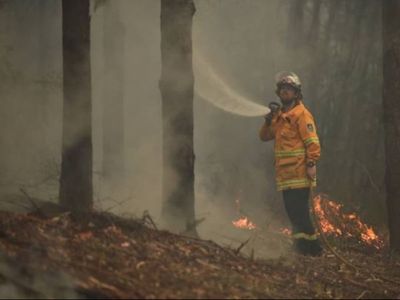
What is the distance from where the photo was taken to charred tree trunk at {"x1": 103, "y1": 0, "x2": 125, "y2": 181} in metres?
11.6

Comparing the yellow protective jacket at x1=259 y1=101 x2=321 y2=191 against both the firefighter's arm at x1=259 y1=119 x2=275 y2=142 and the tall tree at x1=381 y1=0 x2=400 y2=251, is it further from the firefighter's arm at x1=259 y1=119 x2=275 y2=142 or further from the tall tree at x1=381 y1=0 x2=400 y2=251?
the tall tree at x1=381 y1=0 x2=400 y2=251

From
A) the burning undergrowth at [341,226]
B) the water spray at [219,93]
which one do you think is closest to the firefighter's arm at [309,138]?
the burning undergrowth at [341,226]

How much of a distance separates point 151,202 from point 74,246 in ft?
14.2

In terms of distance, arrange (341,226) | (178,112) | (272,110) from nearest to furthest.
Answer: (178,112) → (272,110) → (341,226)

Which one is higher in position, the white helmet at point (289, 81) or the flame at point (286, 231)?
the white helmet at point (289, 81)

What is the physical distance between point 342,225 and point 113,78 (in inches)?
220

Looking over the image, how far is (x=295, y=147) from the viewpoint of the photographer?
22.3 ft

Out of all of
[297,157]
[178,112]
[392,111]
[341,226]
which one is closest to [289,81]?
[297,157]

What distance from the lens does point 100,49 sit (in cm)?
1742

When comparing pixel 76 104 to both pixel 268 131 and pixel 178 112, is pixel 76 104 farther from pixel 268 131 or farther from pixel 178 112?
pixel 268 131

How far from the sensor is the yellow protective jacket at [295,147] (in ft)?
22.0

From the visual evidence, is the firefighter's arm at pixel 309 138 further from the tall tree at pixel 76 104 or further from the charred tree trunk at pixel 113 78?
the charred tree trunk at pixel 113 78

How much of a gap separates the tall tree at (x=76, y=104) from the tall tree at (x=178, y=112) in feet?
2.79

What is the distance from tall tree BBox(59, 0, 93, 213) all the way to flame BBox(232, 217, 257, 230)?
11.5 ft
